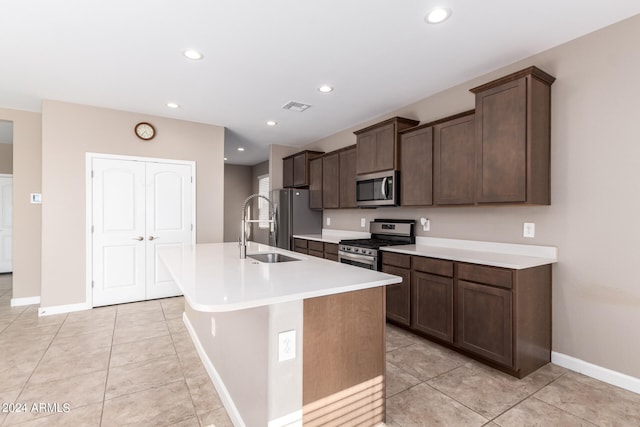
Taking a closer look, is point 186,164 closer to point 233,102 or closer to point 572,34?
point 233,102

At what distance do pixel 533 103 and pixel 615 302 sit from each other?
5.16 feet

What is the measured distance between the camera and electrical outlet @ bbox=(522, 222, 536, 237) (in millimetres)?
2666

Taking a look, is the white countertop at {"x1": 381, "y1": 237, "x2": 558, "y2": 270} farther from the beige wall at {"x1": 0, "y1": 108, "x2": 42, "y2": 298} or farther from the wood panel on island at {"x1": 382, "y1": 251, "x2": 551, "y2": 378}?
the beige wall at {"x1": 0, "y1": 108, "x2": 42, "y2": 298}

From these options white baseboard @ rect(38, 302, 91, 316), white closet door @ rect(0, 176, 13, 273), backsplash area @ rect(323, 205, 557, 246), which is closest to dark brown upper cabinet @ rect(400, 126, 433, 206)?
backsplash area @ rect(323, 205, 557, 246)

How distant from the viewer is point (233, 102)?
152 inches

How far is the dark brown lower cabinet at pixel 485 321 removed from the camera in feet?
7.56

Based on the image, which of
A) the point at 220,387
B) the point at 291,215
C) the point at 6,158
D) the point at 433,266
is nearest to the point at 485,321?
the point at 433,266

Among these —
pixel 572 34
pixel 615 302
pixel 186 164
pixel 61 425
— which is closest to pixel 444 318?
pixel 615 302

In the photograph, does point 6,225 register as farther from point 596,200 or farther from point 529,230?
→ point 596,200

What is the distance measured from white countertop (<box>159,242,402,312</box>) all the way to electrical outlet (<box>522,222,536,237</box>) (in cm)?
170

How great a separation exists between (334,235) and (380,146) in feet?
6.61

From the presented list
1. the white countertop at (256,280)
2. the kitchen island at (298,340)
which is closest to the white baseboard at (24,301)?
the white countertop at (256,280)

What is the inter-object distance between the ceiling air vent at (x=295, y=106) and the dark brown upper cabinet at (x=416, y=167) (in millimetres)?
1313

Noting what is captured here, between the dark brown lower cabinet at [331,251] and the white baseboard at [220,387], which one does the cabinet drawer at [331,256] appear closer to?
the dark brown lower cabinet at [331,251]
